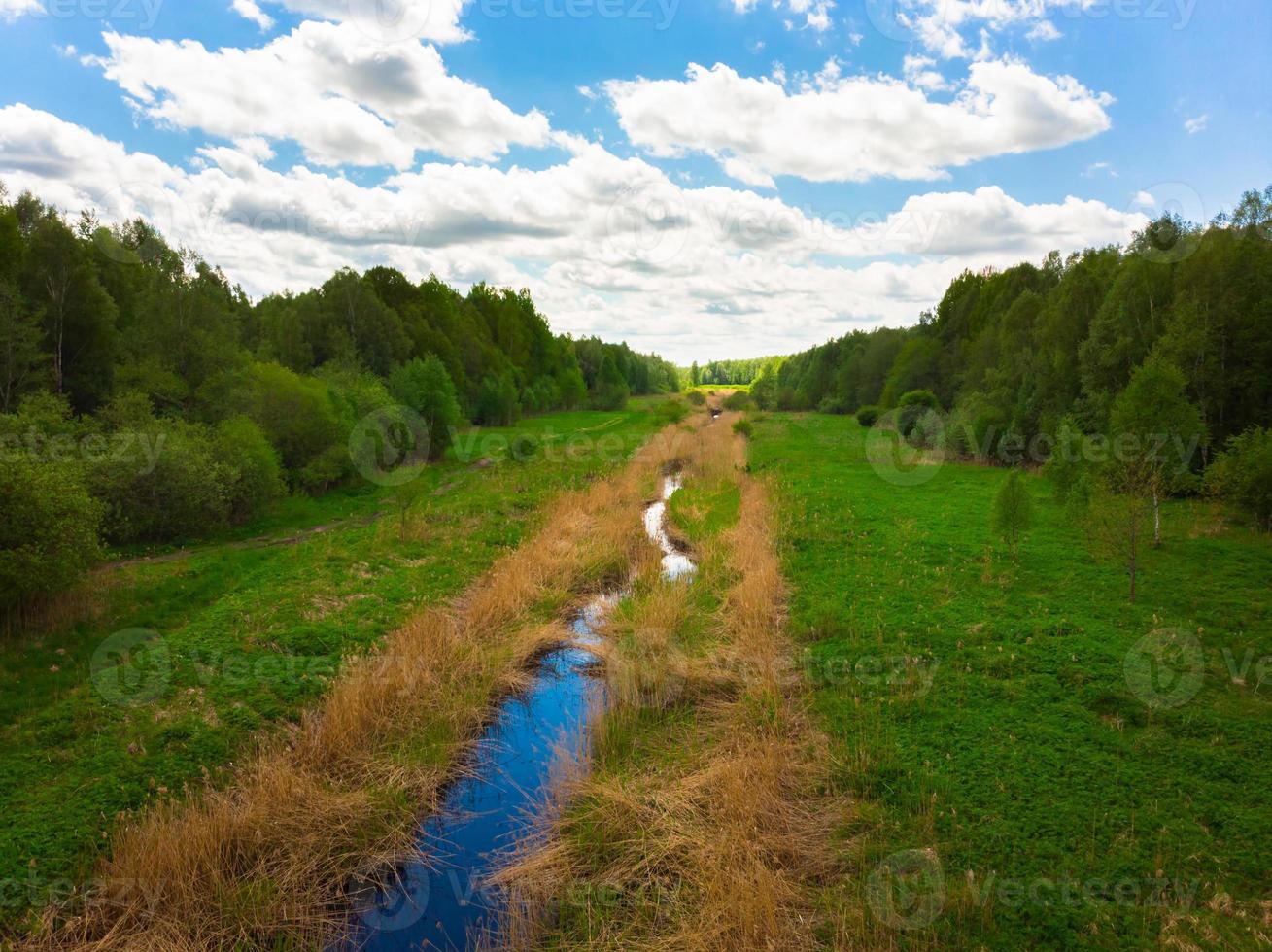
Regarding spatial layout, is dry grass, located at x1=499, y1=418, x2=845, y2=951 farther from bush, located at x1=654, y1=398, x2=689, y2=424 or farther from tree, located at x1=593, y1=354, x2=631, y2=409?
tree, located at x1=593, y1=354, x2=631, y2=409

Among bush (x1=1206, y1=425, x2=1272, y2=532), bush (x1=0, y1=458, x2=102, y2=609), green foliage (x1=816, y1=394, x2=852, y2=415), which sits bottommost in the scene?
bush (x1=0, y1=458, x2=102, y2=609)

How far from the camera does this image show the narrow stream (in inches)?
309

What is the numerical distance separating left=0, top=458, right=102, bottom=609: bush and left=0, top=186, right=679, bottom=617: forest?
0.03m

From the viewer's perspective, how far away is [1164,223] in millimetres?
35375

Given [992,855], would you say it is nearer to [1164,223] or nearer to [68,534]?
[68,534]

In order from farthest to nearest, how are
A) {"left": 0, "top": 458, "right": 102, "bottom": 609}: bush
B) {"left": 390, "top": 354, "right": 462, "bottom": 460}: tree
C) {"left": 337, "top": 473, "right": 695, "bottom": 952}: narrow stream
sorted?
{"left": 390, "top": 354, "right": 462, "bottom": 460}: tree → {"left": 0, "top": 458, "right": 102, "bottom": 609}: bush → {"left": 337, "top": 473, "right": 695, "bottom": 952}: narrow stream

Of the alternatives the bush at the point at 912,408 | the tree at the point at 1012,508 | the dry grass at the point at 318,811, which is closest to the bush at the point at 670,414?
the bush at the point at 912,408

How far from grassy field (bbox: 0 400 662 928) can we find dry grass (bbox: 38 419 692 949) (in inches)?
26.7

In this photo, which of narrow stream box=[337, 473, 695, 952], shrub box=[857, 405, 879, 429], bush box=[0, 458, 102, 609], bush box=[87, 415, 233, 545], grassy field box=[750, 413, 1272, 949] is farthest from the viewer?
shrub box=[857, 405, 879, 429]

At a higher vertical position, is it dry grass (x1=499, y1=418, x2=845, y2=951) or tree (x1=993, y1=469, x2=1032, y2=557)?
tree (x1=993, y1=469, x2=1032, y2=557)

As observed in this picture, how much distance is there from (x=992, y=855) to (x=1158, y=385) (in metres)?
17.4

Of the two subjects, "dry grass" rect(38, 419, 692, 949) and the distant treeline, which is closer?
"dry grass" rect(38, 419, 692, 949)

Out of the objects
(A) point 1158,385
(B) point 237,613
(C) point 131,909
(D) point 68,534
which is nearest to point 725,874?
(C) point 131,909

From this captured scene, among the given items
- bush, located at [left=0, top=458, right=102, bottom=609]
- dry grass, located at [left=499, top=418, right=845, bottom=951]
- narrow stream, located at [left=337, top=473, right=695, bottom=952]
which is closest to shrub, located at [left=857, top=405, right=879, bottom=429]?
dry grass, located at [left=499, top=418, right=845, bottom=951]
